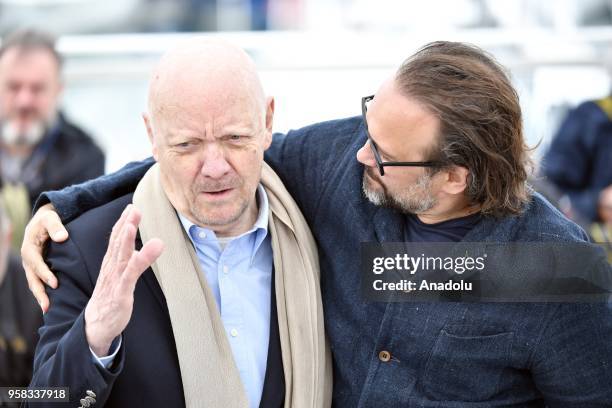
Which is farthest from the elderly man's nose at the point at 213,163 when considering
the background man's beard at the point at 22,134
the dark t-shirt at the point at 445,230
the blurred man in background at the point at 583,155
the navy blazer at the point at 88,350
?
the blurred man in background at the point at 583,155

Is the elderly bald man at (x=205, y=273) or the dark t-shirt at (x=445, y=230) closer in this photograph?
the elderly bald man at (x=205, y=273)

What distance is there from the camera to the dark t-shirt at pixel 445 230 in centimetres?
215

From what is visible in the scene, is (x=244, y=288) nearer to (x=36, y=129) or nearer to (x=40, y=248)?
(x=40, y=248)

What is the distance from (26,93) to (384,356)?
231cm

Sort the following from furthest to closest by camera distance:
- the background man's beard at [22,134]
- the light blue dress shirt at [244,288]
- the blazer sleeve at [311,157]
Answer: the background man's beard at [22,134] < the blazer sleeve at [311,157] < the light blue dress shirt at [244,288]

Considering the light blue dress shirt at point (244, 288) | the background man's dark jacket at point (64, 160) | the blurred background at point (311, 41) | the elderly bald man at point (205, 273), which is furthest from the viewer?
the blurred background at point (311, 41)

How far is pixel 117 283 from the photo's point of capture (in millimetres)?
A: 1742

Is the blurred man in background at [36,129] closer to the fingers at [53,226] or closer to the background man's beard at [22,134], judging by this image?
the background man's beard at [22,134]

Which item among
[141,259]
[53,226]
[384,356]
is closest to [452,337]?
[384,356]

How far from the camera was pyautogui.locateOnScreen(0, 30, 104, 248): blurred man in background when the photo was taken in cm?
351

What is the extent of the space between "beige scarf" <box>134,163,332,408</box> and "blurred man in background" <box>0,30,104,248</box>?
1.46m

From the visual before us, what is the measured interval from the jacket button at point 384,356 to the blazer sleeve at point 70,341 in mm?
626

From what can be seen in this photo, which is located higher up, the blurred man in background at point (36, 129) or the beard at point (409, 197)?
the beard at point (409, 197)

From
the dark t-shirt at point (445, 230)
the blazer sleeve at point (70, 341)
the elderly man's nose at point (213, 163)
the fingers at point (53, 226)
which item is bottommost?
the blazer sleeve at point (70, 341)
